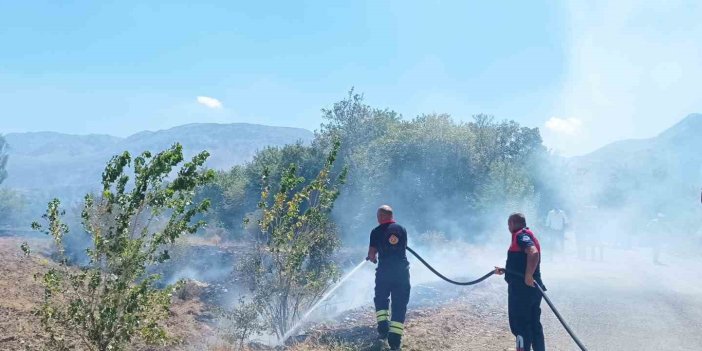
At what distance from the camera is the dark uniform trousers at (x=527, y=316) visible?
5.43m

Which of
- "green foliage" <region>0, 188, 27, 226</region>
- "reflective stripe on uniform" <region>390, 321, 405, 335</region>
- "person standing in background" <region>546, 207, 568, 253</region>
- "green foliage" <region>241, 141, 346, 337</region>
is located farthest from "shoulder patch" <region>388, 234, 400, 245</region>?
"green foliage" <region>0, 188, 27, 226</region>

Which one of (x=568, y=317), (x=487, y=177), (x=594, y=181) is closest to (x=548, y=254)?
(x=487, y=177)

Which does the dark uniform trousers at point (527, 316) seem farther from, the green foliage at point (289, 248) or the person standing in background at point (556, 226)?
the person standing in background at point (556, 226)

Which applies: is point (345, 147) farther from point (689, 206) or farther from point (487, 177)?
point (689, 206)

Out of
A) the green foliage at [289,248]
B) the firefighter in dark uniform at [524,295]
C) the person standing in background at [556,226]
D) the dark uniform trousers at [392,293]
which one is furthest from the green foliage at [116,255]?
the person standing in background at [556,226]

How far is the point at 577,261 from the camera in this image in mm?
18281

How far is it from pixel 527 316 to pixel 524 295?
0.75ft

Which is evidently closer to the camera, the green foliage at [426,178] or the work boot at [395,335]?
the work boot at [395,335]

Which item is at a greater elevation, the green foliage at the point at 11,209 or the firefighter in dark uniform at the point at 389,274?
the firefighter in dark uniform at the point at 389,274

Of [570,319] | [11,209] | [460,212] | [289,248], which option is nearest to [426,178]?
[460,212]

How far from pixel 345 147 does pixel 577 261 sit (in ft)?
61.5

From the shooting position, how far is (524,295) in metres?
5.50

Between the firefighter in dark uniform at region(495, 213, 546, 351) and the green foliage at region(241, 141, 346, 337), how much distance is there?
2.69 meters

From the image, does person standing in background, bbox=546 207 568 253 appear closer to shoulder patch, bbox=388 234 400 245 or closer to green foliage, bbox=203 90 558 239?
green foliage, bbox=203 90 558 239
